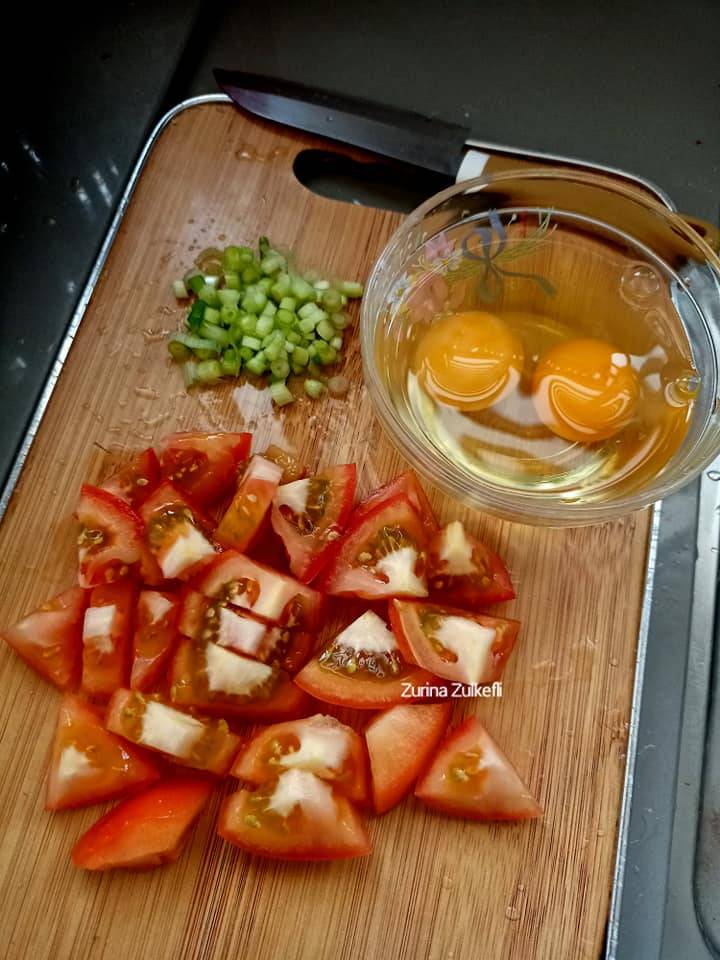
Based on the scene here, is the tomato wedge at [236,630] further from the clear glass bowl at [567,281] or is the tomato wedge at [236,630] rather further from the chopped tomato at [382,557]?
the clear glass bowl at [567,281]

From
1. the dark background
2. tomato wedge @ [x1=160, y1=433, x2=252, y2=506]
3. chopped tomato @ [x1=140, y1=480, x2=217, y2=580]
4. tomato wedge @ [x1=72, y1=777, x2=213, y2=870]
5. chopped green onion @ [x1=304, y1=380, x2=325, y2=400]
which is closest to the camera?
tomato wedge @ [x1=72, y1=777, x2=213, y2=870]

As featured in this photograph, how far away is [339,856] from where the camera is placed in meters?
1.40

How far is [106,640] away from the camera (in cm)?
148

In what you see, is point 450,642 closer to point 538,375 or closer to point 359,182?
point 538,375

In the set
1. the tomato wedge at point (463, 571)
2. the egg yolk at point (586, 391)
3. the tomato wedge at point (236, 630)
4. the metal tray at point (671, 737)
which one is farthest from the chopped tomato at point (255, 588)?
the egg yolk at point (586, 391)

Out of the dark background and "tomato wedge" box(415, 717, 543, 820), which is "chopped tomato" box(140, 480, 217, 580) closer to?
"tomato wedge" box(415, 717, 543, 820)

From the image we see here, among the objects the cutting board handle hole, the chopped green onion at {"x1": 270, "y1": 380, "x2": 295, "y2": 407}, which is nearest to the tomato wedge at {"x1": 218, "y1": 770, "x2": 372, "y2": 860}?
the chopped green onion at {"x1": 270, "y1": 380, "x2": 295, "y2": 407}

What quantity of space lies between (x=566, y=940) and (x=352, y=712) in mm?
539

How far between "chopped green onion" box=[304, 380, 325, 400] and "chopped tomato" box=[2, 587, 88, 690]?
2.03 ft

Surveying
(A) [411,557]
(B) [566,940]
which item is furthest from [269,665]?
(B) [566,940]

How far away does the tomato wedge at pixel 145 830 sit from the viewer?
1381mm

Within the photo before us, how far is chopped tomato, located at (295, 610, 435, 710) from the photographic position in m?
1.47

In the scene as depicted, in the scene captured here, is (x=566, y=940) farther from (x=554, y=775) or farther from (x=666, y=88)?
(x=666, y=88)

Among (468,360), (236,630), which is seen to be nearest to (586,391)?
(468,360)
